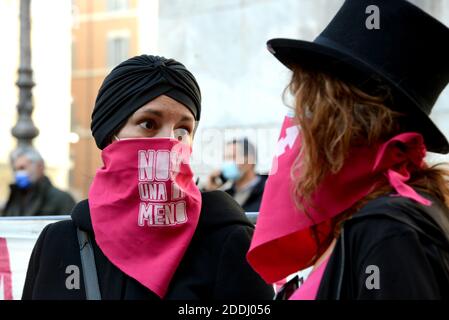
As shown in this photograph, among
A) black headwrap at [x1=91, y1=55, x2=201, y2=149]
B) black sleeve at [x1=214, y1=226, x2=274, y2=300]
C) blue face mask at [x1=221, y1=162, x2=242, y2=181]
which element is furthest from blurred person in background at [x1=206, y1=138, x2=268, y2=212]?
black sleeve at [x1=214, y1=226, x2=274, y2=300]

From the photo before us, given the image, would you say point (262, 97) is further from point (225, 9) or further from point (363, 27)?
point (363, 27)

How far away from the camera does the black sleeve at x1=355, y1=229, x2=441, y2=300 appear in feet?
5.60

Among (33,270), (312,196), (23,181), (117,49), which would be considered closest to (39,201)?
(23,181)

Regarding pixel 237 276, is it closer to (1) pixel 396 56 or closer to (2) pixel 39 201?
(1) pixel 396 56

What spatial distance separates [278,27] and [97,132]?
6.45 metres

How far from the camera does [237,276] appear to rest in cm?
248

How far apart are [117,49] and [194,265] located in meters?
39.4

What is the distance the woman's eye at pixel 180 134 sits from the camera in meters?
2.69

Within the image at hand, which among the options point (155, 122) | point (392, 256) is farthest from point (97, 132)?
point (392, 256)

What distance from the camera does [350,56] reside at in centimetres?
193

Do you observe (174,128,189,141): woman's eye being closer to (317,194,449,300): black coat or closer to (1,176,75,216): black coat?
(317,194,449,300): black coat

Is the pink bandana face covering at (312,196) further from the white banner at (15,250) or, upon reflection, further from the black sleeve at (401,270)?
the white banner at (15,250)

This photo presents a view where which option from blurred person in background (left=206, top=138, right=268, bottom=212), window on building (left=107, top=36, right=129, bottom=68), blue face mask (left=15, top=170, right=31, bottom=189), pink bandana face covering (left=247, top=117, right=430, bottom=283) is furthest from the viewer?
window on building (left=107, top=36, right=129, bottom=68)

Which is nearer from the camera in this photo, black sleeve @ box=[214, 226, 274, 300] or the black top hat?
the black top hat
